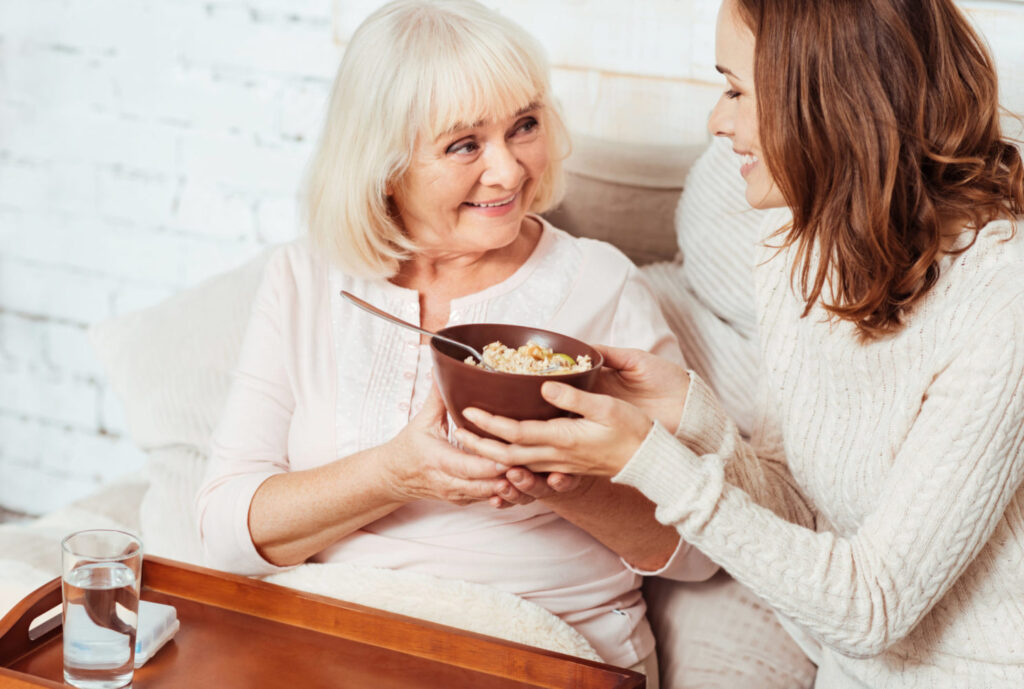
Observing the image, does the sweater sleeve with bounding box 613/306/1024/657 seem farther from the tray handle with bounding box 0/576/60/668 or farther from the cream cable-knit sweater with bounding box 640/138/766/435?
the tray handle with bounding box 0/576/60/668

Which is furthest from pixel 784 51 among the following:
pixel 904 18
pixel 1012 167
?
pixel 1012 167

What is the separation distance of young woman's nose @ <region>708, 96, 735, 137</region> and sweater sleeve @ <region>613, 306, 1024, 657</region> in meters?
0.35

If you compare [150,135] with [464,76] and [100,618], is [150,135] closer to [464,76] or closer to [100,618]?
[464,76]

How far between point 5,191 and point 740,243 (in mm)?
1970

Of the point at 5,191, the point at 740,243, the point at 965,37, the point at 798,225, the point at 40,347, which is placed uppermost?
the point at 965,37

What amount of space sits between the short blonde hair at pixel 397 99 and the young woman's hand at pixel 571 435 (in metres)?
0.46

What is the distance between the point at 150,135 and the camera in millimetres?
2480

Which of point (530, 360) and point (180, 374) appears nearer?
point (530, 360)

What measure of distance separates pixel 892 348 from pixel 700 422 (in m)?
0.26

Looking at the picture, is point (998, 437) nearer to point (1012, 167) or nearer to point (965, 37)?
point (1012, 167)

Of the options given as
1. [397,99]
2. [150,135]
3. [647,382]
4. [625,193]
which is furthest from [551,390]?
[150,135]

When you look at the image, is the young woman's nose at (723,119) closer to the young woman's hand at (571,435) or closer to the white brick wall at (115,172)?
the young woman's hand at (571,435)

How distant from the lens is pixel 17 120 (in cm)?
262

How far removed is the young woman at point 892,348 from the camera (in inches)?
42.3
